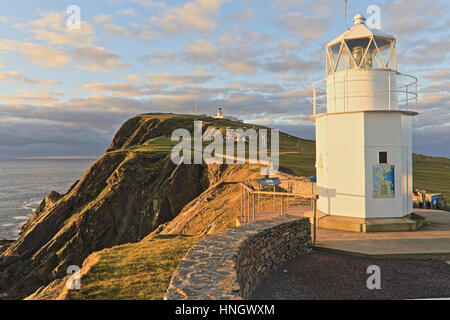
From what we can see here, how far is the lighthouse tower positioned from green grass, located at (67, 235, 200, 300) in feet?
21.0

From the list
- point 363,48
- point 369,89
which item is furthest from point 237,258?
point 363,48

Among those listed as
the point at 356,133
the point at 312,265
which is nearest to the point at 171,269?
the point at 312,265

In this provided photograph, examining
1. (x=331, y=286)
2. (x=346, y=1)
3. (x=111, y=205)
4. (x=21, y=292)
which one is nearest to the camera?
(x=331, y=286)

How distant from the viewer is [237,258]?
19.1 feet

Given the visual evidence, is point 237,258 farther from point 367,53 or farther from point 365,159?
point 367,53

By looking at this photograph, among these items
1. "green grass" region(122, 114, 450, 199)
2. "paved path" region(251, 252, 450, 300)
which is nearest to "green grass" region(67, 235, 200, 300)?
"paved path" region(251, 252, 450, 300)

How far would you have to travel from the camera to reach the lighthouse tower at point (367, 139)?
1117 cm

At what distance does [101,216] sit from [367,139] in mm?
33794

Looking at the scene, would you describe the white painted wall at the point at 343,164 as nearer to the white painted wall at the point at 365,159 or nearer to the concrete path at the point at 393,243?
the white painted wall at the point at 365,159

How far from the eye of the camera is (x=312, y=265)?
8.06m

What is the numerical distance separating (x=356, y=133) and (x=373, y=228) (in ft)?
12.2

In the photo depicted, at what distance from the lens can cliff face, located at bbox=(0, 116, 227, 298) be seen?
31.1 meters

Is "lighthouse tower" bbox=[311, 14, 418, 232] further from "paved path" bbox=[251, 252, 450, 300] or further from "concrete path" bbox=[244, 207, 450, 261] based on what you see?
"paved path" bbox=[251, 252, 450, 300]

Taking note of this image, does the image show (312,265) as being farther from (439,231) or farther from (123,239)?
(123,239)
